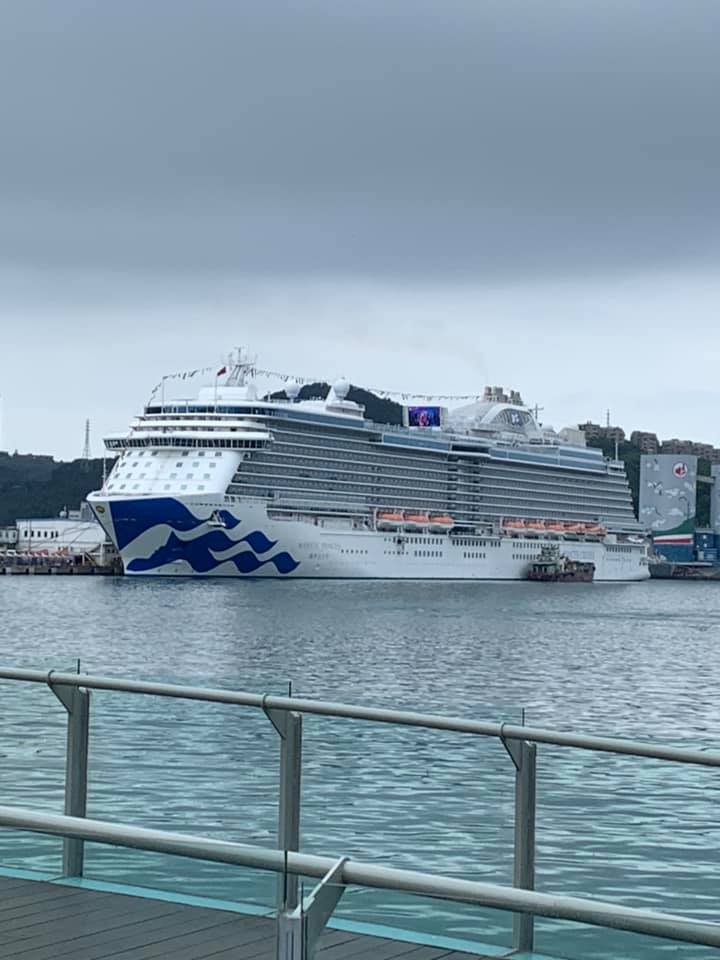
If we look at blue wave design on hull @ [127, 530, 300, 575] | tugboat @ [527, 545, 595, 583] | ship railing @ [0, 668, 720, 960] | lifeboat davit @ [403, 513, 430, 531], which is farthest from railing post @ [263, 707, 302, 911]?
tugboat @ [527, 545, 595, 583]

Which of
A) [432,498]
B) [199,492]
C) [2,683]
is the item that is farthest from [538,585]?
[2,683]

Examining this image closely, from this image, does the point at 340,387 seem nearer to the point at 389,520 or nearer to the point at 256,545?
the point at 389,520

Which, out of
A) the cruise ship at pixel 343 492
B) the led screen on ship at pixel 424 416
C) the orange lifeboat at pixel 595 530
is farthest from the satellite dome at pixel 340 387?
the orange lifeboat at pixel 595 530

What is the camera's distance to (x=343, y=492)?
287 ft

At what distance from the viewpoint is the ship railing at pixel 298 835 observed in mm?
3238

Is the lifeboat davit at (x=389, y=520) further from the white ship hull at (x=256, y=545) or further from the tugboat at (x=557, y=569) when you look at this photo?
the tugboat at (x=557, y=569)

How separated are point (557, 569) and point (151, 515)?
3221 centimetres

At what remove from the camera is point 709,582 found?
144750 mm

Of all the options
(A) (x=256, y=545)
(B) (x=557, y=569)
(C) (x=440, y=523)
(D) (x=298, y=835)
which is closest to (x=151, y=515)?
(A) (x=256, y=545)

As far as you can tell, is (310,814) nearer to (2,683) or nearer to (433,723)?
(433,723)

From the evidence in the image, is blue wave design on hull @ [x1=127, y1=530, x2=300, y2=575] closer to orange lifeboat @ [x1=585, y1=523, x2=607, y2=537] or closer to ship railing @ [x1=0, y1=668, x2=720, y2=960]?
orange lifeboat @ [x1=585, y1=523, x2=607, y2=537]

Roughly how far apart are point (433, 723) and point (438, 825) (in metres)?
0.47

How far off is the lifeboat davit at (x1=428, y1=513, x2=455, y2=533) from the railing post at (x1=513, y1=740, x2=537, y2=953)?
86.8 metres

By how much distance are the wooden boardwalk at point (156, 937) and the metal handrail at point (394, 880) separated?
1.67 ft
